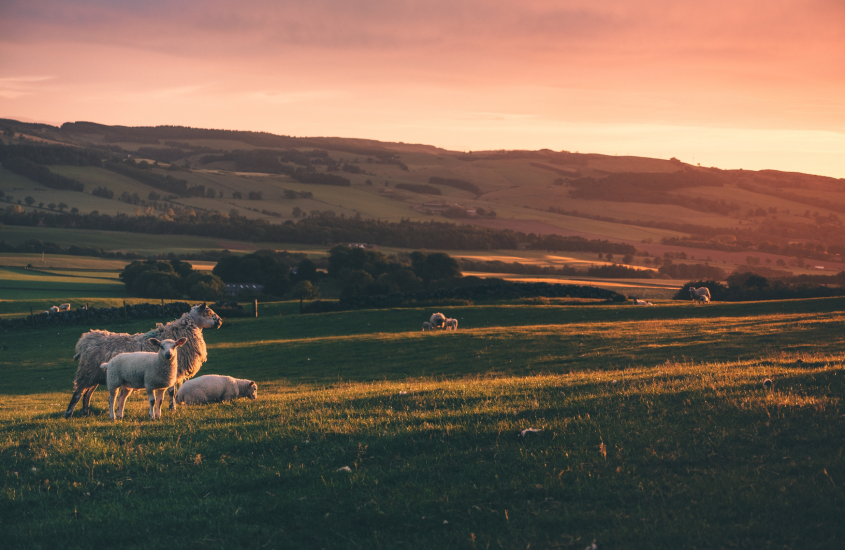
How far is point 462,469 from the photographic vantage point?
26.8ft

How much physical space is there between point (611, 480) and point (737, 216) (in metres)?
177

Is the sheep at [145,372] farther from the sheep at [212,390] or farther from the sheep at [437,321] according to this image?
the sheep at [437,321]

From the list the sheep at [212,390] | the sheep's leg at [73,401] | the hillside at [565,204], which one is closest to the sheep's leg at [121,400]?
the sheep's leg at [73,401]

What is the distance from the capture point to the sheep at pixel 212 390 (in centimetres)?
1659

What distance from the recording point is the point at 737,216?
531ft

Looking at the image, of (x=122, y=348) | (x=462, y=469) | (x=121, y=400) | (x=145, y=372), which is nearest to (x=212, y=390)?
(x=122, y=348)

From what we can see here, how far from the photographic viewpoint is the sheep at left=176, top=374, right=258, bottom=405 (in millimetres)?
16594

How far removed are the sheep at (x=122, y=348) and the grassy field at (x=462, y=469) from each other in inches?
37.6

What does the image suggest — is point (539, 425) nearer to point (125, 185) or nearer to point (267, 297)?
point (267, 297)

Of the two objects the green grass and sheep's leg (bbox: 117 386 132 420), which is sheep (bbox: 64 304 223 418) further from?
the green grass

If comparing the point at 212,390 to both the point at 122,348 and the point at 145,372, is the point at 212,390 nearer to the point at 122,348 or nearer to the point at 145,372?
the point at 122,348

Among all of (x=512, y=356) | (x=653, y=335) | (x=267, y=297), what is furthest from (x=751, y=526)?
(x=267, y=297)

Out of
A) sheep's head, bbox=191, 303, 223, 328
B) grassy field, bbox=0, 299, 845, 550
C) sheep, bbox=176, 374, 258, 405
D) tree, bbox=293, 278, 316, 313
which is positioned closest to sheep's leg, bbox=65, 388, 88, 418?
grassy field, bbox=0, 299, 845, 550

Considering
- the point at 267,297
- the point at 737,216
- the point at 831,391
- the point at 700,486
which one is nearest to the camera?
the point at 700,486
